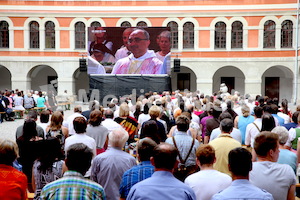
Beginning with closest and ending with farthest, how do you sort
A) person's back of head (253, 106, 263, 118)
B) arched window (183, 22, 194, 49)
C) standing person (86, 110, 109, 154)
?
standing person (86, 110, 109, 154) < person's back of head (253, 106, 263, 118) < arched window (183, 22, 194, 49)

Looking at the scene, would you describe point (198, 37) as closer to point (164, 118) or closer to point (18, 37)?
point (18, 37)

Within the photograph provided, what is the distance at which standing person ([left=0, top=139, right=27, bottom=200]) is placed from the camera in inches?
148

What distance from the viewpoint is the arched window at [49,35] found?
30.8 meters

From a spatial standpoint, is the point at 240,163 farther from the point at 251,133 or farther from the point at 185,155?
the point at 251,133

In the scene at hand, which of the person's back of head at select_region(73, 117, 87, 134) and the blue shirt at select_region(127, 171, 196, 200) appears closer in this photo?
the blue shirt at select_region(127, 171, 196, 200)

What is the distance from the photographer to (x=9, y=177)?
3.84 meters

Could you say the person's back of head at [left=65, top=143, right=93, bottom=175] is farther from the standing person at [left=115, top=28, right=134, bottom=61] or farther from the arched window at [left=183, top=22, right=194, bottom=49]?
the arched window at [left=183, top=22, right=194, bottom=49]

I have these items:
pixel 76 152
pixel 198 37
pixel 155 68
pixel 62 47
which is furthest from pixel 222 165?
pixel 62 47

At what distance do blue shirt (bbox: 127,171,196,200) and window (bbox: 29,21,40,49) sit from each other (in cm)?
2975

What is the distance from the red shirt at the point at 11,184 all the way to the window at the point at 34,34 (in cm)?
2885

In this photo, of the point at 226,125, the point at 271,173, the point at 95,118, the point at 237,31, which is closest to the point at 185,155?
the point at 226,125

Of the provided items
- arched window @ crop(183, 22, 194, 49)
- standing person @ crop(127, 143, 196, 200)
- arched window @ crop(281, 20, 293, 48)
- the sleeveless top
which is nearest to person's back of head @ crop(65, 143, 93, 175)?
standing person @ crop(127, 143, 196, 200)

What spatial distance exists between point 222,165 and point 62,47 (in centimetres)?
2724

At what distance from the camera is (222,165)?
5.47 metres
